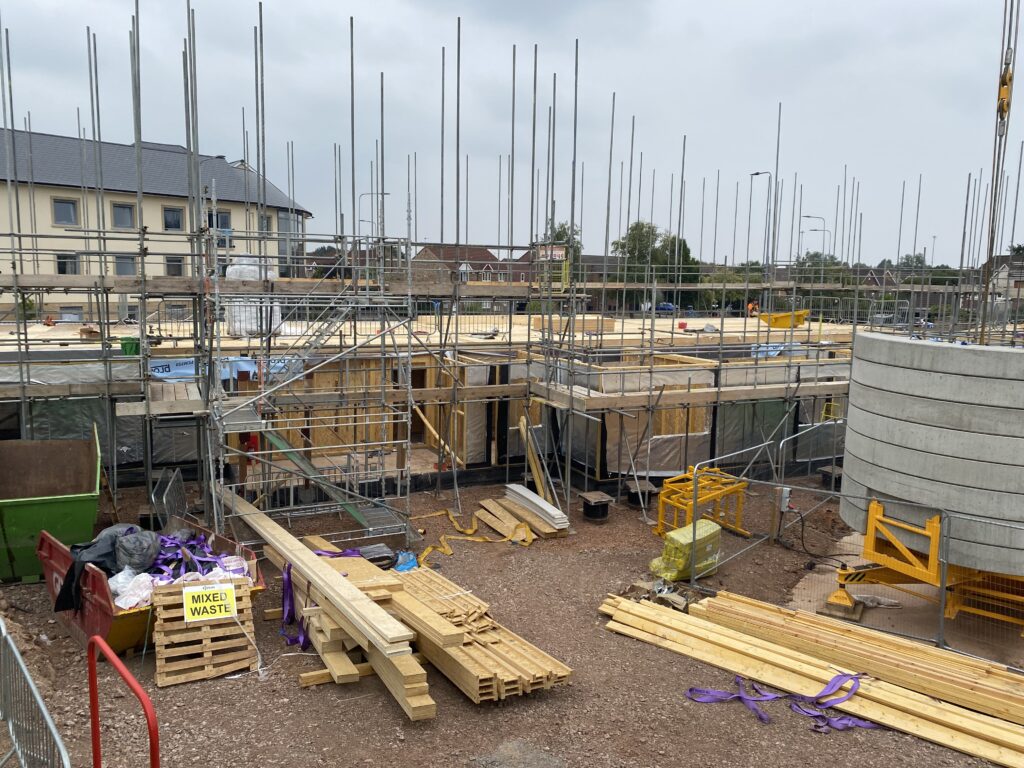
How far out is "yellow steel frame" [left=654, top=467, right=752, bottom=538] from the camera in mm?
12484

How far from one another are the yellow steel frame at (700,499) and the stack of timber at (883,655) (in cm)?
263

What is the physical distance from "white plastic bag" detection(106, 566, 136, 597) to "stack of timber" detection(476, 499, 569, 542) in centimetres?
611

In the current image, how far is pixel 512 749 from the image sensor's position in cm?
676

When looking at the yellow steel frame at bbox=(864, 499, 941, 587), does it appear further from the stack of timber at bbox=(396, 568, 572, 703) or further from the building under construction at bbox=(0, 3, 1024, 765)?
the stack of timber at bbox=(396, 568, 572, 703)

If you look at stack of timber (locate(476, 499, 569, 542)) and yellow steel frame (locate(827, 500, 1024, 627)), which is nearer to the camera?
yellow steel frame (locate(827, 500, 1024, 627))

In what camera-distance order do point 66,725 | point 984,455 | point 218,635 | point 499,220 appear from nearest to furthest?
point 66,725 → point 218,635 → point 984,455 → point 499,220

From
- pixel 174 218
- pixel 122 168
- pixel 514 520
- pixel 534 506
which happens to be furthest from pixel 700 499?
pixel 122 168

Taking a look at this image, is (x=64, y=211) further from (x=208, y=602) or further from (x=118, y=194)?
(x=208, y=602)

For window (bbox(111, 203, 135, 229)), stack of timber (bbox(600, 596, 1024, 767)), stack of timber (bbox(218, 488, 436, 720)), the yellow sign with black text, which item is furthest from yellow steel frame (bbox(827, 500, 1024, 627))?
window (bbox(111, 203, 135, 229))

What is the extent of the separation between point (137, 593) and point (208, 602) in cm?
73

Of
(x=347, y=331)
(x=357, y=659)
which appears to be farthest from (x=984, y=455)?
(x=347, y=331)

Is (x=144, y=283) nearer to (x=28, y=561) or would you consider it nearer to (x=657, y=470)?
(x=28, y=561)

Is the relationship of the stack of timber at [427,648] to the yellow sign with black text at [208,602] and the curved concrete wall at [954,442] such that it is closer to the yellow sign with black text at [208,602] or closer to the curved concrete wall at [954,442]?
the yellow sign with black text at [208,602]

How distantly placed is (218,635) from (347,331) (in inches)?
425
